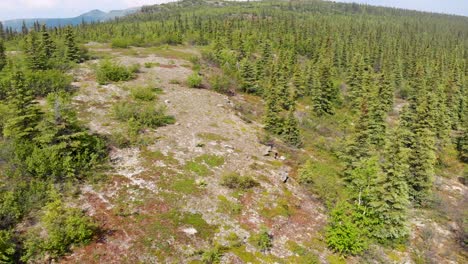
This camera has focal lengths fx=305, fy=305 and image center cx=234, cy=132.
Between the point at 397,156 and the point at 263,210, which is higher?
the point at 397,156

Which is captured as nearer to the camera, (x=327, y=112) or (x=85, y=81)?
(x=85, y=81)

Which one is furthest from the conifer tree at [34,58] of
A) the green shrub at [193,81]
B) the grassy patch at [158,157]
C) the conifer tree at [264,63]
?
the conifer tree at [264,63]

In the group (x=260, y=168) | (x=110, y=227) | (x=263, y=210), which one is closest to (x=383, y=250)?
(x=263, y=210)

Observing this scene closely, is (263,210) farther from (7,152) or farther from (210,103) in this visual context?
(210,103)

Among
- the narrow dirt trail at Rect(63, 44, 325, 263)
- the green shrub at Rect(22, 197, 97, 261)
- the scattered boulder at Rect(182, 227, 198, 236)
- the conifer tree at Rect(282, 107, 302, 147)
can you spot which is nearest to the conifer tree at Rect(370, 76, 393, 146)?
the conifer tree at Rect(282, 107, 302, 147)

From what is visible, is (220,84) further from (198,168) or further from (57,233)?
(57,233)

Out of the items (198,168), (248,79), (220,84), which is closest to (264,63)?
(248,79)

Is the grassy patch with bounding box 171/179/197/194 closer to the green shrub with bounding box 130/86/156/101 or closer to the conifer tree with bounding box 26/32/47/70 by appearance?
the green shrub with bounding box 130/86/156/101
